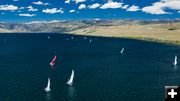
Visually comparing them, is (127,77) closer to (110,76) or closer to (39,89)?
(110,76)

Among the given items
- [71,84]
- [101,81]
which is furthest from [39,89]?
[101,81]

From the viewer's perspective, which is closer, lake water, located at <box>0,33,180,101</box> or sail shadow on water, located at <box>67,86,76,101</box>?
sail shadow on water, located at <box>67,86,76,101</box>

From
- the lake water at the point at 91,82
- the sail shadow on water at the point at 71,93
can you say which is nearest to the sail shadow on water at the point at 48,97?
the lake water at the point at 91,82

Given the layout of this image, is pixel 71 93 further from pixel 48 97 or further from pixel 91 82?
pixel 91 82

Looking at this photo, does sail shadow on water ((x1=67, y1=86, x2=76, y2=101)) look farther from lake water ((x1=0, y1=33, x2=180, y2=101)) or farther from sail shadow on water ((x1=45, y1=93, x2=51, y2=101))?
sail shadow on water ((x1=45, y1=93, x2=51, y2=101))

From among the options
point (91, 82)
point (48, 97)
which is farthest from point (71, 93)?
point (91, 82)

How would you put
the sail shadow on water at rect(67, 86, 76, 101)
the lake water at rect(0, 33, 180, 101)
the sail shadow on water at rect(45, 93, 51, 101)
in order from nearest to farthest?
1. the sail shadow on water at rect(45, 93, 51, 101)
2. the sail shadow on water at rect(67, 86, 76, 101)
3. the lake water at rect(0, 33, 180, 101)

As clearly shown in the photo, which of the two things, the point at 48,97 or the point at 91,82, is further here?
the point at 91,82

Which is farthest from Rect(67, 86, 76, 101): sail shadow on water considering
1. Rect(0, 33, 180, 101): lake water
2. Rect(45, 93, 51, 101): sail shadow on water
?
Rect(45, 93, 51, 101): sail shadow on water

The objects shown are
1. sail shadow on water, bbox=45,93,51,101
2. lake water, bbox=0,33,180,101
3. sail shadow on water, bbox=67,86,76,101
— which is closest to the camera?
sail shadow on water, bbox=45,93,51,101

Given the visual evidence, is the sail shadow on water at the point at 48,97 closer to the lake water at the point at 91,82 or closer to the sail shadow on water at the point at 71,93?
the lake water at the point at 91,82

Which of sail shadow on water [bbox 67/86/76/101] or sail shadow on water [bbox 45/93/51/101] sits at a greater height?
sail shadow on water [bbox 67/86/76/101]
